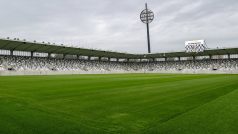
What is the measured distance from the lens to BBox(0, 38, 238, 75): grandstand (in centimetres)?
6208

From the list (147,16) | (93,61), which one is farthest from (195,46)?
(93,61)

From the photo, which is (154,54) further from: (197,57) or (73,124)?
(73,124)

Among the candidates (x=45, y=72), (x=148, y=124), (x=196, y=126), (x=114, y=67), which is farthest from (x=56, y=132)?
(x=114, y=67)

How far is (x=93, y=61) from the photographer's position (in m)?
87.9

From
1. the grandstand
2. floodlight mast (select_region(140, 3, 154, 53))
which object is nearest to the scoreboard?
the grandstand

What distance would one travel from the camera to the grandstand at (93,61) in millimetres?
62081

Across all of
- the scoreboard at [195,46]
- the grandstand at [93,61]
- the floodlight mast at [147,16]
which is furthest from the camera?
the floodlight mast at [147,16]

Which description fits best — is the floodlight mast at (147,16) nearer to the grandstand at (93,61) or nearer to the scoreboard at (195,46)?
the grandstand at (93,61)

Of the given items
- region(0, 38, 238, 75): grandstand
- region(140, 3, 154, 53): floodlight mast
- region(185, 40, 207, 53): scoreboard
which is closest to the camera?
region(0, 38, 238, 75): grandstand

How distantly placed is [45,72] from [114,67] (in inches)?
1514

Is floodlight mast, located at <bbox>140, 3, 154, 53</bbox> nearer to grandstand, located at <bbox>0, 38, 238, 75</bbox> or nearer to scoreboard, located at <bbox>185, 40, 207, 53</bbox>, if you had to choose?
grandstand, located at <bbox>0, 38, 238, 75</bbox>

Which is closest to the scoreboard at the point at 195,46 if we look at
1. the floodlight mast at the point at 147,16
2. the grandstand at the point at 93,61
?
the grandstand at the point at 93,61

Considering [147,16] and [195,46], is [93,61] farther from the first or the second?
[195,46]

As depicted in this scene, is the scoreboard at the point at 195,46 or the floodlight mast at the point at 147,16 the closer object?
the scoreboard at the point at 195,46
